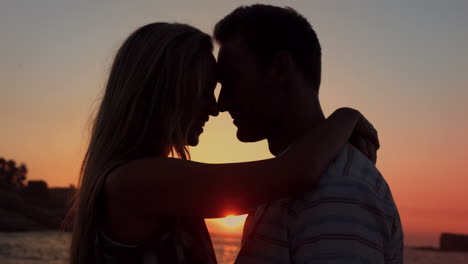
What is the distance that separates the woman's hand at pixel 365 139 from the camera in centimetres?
355

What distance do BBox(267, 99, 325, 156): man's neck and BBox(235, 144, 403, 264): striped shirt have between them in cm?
42

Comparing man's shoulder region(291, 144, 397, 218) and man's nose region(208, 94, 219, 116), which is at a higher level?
man's nose region(208, 94, 219, 116)

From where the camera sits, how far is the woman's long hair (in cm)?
307

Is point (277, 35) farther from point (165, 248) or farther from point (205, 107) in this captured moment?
point (165, 248)

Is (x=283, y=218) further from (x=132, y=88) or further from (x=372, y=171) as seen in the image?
(x=132, y=88)

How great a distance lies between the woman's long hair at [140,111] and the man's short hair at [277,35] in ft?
1.16

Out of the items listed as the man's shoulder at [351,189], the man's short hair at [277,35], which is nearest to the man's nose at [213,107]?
the man's short hair at [277,35]

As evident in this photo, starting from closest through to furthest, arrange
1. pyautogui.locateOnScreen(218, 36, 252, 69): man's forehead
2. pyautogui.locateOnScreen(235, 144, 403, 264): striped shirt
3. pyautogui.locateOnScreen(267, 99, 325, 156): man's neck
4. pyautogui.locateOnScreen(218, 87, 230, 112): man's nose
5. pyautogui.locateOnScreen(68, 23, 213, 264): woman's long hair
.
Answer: pyautogui.locateOnScreen(235, 144, 403, 264): striped shirt, pyautogui.locateOnScreen(68, 23, 213, 264): woman's long hair, pyautogui.locateOnScreen(267, 99, 325, 156): man's neck, pyautogui.locateOnScreen(218, 36, 252, 69): man's forehead, pyautogui.locateOnScreen(218, 87, 230, 112): man's nose

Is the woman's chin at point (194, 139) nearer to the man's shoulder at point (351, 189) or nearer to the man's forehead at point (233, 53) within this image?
Answer: the man's forehead at point (233, 53)

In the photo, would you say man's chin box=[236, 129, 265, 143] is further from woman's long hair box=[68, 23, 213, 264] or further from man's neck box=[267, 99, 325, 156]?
woman's long hair box=[68, 23, 213, 264]

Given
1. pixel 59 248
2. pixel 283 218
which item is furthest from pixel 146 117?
pixel 59 248

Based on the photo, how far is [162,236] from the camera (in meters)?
2.97

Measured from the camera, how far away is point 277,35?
3.45 metres

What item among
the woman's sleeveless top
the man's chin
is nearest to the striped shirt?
the woman's sleeveless top
